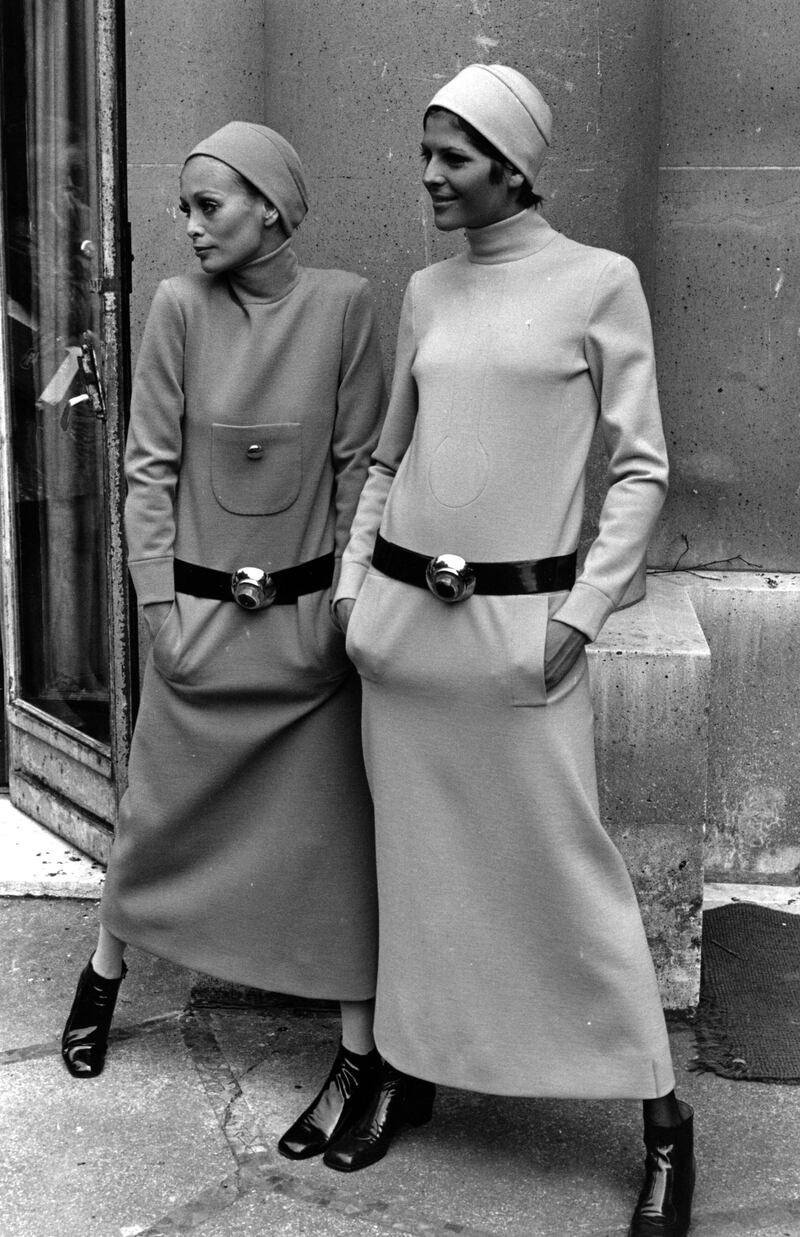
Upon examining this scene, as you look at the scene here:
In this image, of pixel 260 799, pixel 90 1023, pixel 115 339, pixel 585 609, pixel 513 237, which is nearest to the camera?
pixel 585 609

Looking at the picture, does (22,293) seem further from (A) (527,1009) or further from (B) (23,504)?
(A) (527,1009)

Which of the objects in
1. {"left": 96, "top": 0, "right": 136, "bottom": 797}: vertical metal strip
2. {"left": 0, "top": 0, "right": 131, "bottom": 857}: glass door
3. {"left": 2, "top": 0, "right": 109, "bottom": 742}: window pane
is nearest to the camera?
{"left": 96, "top": 0, "right": 136, "bottom": 797}: vertical metal strip

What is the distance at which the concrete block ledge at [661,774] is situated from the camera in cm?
386

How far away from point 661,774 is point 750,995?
0.61 m

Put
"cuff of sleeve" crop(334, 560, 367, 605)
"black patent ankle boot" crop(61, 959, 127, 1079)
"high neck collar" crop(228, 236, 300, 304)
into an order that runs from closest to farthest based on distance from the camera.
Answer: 1. "cuff of sleeve" crop(334, 560, 367, 605)
2. "high neck collar" crop(228, 236, 300, 304)
3. "black patent ankle boot" crop(61, 959, 127, 1079)

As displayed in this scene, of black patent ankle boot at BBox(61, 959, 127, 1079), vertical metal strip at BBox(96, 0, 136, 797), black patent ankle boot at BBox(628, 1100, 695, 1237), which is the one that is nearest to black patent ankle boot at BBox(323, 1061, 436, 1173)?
black patent ankle boot at BBox(628, 1100, 695, 1237)

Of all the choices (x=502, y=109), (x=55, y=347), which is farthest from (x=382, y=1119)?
(x=55, y=347)

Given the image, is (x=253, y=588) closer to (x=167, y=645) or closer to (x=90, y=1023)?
(x=167, y=645)

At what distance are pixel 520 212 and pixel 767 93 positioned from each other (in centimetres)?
181

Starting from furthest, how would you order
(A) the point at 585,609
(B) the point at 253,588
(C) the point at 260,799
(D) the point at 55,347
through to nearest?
(D) the point at 55,347
(C) the point at 260,799
(B) the point at 253,588
(A) the point at 585,609

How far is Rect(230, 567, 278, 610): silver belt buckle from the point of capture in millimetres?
3342

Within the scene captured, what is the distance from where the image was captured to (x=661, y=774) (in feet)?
12.7

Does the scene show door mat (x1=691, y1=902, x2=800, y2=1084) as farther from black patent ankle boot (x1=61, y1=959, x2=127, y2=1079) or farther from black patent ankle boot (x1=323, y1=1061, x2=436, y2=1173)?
black patent ankle boot (x1=61, y1=959, x2=127, y2=1079)

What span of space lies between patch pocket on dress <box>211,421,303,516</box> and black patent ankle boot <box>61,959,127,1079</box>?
1138 millimetres
